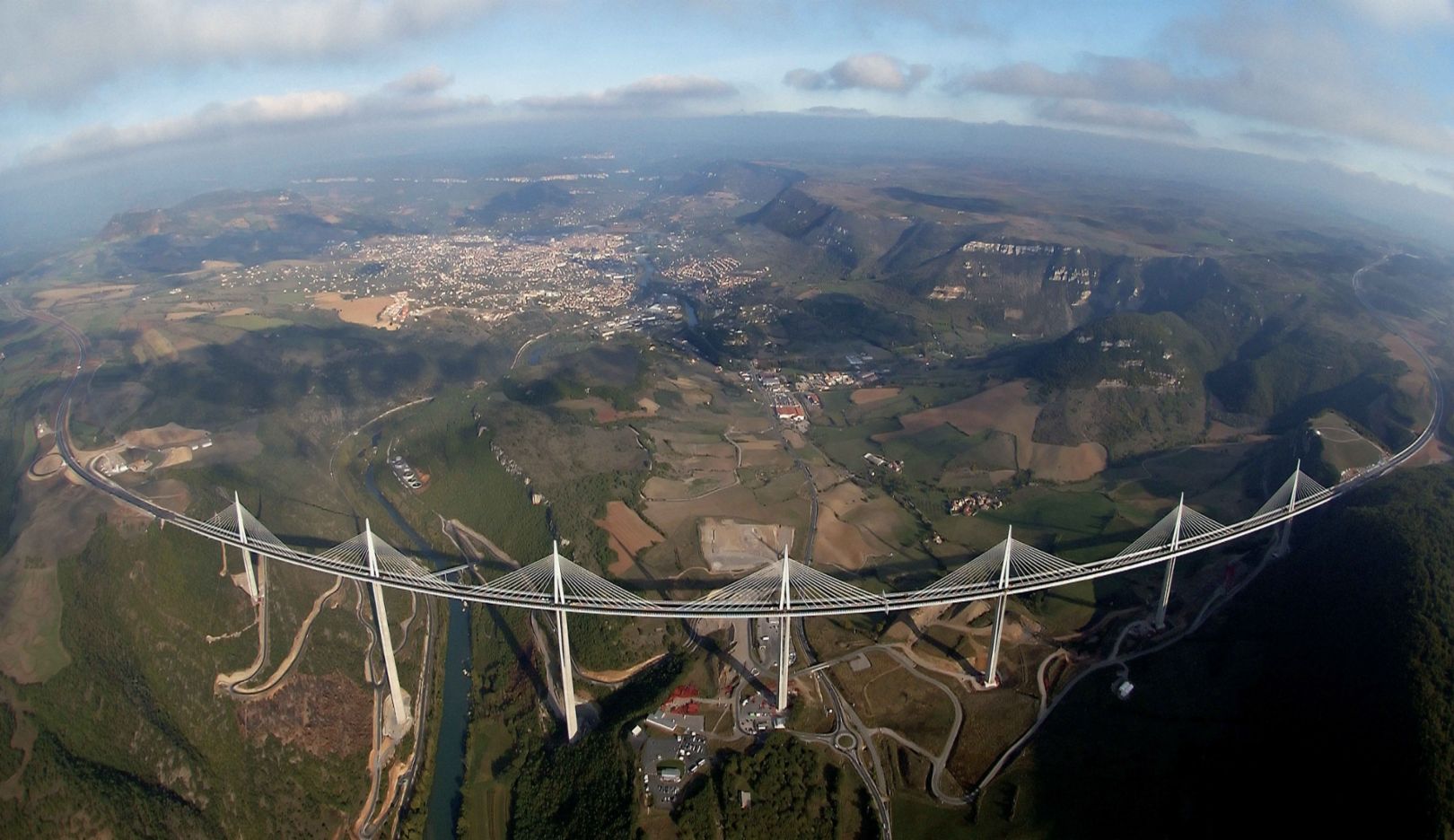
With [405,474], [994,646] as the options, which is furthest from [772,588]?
[405,474]

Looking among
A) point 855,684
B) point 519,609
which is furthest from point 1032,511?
point 519,609

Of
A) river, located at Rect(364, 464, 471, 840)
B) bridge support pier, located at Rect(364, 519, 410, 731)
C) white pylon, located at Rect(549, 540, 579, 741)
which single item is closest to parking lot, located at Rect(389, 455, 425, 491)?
river, located at Rect(364, 464, 471, 840)

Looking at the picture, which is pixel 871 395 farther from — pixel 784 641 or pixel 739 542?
pixel 784 641

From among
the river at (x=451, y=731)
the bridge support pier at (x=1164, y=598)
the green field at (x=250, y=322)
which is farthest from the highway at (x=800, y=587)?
the green field at (x=250, y=322)

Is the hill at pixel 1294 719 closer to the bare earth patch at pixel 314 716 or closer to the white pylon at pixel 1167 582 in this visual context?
the white pylon at pixel 1167 582

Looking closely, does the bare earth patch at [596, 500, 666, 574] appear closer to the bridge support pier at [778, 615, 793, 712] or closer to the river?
the river

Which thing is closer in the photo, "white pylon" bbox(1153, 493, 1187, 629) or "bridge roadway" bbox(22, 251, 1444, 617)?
"bridge roadway" bbox(22, 251, 1444, 617)

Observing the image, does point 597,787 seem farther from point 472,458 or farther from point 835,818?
point 472,458

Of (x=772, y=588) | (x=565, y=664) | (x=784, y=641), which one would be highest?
(x=784, y=641)
